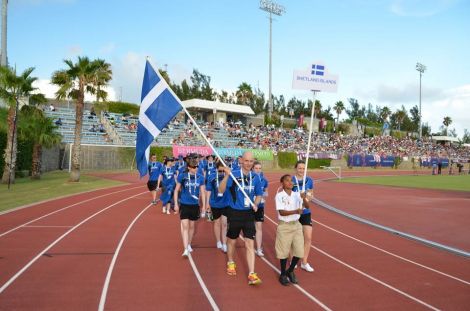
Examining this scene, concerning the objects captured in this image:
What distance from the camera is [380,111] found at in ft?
400

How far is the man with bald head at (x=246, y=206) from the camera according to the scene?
20.6 feet

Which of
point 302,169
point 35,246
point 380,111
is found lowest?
point 35,246

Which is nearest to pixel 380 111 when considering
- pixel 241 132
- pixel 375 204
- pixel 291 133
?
pixel 291 133

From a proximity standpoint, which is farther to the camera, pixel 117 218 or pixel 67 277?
pixel 117 218

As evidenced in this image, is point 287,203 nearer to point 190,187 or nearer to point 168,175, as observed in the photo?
point 190,187

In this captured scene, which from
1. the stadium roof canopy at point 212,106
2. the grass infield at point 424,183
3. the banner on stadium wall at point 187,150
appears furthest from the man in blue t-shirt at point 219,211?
the stadium roof canopy at point 212,106

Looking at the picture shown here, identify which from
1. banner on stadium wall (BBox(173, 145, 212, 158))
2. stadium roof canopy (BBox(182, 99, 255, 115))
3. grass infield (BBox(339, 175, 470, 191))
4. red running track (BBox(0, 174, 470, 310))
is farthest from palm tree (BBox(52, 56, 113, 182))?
stadium roof canopy (BBox(182, 99, 255, 115))

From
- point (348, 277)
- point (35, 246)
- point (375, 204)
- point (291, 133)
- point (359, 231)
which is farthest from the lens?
point (291, 133)

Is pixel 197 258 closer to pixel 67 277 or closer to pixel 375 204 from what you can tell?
pixel 67 277

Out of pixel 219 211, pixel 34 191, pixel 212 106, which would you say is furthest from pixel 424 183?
pixel 212 106

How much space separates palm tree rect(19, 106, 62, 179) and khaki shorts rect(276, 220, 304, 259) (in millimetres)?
21085

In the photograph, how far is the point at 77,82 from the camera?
2278cm

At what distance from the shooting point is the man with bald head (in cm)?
627

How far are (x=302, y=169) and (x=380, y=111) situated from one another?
Result: 12297cm
